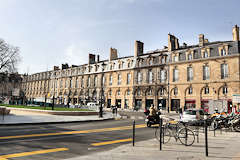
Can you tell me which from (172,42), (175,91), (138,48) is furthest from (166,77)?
(138,48)

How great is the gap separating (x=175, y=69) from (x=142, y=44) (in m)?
13.4

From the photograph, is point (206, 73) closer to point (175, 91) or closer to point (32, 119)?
point (175, 91)

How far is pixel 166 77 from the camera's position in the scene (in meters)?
39.9

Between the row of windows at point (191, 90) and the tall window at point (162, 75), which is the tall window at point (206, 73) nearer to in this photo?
the row of windows at point (191, 90)

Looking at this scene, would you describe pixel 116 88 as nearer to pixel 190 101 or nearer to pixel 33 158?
pixel 190 101

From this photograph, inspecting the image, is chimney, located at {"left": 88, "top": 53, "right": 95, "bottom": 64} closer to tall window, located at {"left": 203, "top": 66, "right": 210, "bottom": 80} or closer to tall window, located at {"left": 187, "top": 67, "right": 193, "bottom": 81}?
tall window, located at {"left": 187, "top": 67, "right": 193, "bottom": 81}

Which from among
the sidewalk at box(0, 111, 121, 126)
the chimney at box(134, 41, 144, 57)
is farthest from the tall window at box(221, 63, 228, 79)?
the sidewalk at box(0, 111, 121, 126)

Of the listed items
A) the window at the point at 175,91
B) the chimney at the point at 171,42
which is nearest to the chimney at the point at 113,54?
the chimney at the point at 171,42

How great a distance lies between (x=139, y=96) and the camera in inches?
1706

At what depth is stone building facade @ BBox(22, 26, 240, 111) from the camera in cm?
3306

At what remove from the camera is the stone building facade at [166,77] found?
3306 centimetres

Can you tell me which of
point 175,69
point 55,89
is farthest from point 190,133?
point 55,89

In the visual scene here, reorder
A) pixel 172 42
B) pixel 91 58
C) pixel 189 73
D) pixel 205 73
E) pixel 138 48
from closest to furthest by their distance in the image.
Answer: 1. pixel 205 73
2. pixel 189 73
3. pixel 172 42
4. pixel 138 48
5. pixel 91 58

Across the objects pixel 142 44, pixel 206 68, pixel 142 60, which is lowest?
pixel 206 68
